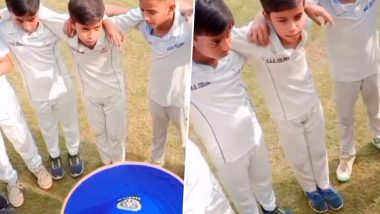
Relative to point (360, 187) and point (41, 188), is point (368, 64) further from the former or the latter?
point (41, 188)

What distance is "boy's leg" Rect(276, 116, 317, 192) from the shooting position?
43.3 inches

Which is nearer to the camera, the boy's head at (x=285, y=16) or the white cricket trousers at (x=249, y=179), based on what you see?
the boy's head at (x=285, y=16)

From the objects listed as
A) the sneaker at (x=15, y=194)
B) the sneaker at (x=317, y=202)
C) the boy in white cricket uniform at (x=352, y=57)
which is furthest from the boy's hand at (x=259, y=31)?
the sneaker at (x=15, y=194)

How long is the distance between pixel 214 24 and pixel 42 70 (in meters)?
0.36

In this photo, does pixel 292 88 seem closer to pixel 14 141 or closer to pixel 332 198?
pixel 332 198

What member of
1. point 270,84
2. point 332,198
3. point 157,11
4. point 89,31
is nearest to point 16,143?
point 89,31

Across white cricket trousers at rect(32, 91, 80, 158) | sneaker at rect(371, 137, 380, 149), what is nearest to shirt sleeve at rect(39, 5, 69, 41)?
white cricket trousers at rect(32, 91, 80, 158)

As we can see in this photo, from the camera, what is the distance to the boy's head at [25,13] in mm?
1077

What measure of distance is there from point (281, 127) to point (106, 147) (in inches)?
13.6

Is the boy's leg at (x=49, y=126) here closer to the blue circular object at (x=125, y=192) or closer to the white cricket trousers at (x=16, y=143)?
Result: the white cricket trousers at (x=16, y=143)

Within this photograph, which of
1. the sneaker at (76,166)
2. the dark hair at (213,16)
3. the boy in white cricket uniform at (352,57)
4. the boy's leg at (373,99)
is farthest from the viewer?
the sneaker at (76,166)

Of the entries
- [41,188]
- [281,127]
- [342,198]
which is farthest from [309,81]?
[41,188]

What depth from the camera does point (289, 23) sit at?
98 cm

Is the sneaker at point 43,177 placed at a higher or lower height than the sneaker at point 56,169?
lower
